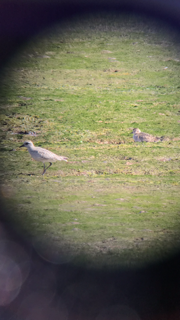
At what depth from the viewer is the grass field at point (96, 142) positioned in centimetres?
196

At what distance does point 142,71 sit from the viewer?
278cm

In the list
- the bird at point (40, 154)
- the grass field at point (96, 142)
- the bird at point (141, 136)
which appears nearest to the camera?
the grass field at point (96, 142)

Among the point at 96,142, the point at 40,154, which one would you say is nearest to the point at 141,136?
the point at 96,142

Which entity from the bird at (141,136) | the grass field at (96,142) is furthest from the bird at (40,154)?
the bird at (141,136)

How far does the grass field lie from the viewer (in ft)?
6.42

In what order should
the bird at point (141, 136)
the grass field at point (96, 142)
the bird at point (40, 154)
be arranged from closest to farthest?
the grass field at point (96, 142) < the bird at point (40, 154) < the bird at point (141, 136)

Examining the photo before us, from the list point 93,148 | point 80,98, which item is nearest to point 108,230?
point 93,148

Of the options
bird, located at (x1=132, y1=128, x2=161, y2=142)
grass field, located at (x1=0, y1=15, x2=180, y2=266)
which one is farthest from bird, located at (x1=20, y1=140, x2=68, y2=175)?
bird, located at (x1=132, y1=128, x2=161, y2=142)

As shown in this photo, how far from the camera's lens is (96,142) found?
3.01m

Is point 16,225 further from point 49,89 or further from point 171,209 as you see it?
point 49,89

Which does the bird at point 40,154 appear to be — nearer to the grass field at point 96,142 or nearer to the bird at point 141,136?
the grass field at point 96,142

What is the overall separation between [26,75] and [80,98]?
62 cm

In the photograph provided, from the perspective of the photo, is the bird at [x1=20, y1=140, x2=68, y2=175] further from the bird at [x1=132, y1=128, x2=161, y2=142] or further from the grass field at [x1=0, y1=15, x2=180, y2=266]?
the bird at [x1=132, y1=128, x2=161, y2=142]

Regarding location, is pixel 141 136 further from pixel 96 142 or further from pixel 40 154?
pixel 40 154
